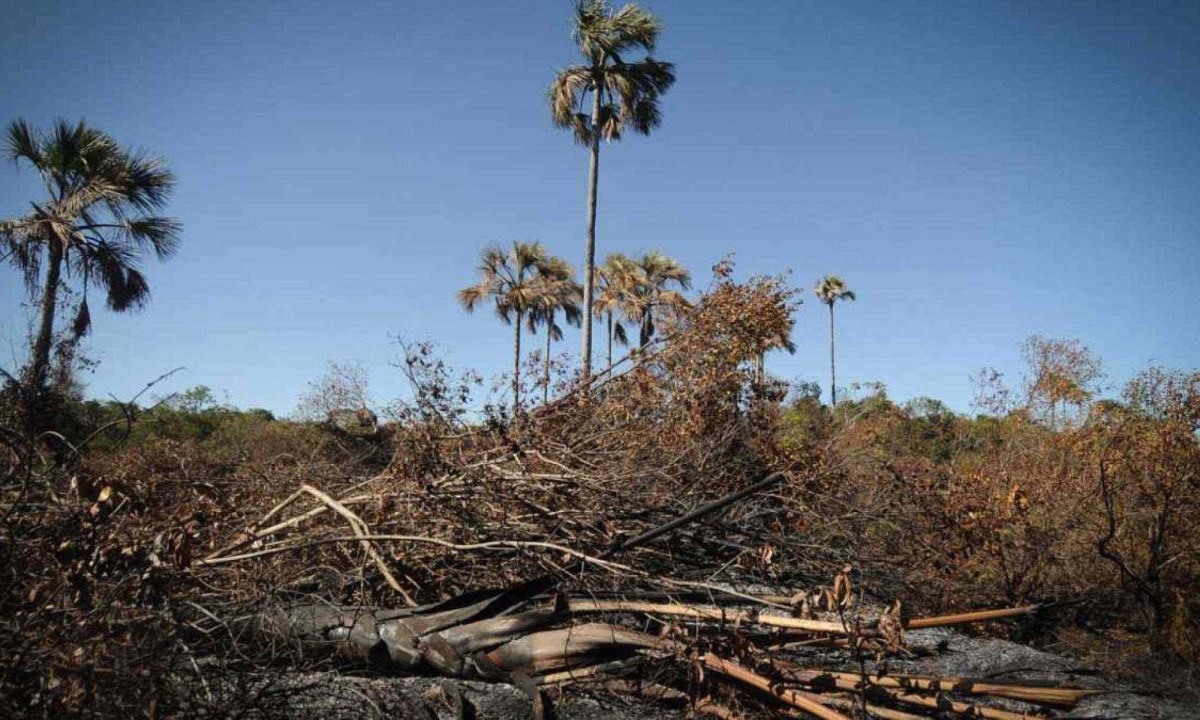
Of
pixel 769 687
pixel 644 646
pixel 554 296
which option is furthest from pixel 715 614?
pixel 554 296

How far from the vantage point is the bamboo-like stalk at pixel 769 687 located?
2.29m

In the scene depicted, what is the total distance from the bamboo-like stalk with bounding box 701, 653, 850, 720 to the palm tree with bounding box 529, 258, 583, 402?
2110 centimetres

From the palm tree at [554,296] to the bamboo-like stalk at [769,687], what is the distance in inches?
831

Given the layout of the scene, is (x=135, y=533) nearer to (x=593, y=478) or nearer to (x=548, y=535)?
(x=548, y=535)

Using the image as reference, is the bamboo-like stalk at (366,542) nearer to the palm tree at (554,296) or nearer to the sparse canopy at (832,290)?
the palm tree at (554,296)

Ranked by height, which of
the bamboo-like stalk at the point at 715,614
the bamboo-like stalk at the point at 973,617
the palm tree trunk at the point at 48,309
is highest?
the palm tree trunk at the point at 48,309

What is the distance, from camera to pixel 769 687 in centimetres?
250

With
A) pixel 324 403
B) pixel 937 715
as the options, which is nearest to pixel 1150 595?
pixel 937 715

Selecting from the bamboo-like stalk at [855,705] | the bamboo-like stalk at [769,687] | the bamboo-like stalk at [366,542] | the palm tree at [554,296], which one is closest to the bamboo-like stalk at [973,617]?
the bamboo-like stalk at [855,705]

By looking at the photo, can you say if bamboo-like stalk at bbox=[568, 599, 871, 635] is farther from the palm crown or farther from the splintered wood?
the palm crown

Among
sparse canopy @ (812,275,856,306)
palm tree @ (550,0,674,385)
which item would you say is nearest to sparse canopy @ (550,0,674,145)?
palm tree @ (550,0,674,385)

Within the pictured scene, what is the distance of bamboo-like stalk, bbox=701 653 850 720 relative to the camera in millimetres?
2285

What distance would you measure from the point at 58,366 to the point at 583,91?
12.1 m

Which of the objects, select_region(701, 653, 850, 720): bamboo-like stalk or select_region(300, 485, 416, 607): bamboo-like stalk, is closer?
select_region(701, 653, 850, 720): bamboo-like stalk
